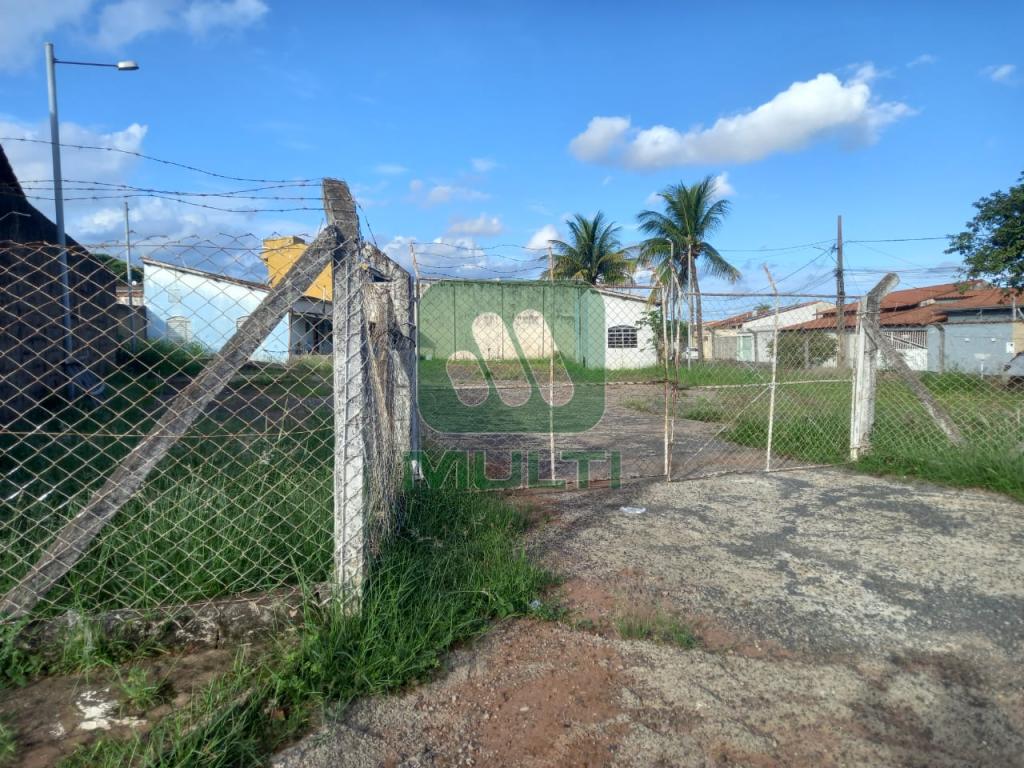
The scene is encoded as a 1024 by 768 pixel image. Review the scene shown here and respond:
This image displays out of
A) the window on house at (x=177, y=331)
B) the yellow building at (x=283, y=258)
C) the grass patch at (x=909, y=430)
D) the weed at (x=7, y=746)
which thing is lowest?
the weed at (x=7, y=746)

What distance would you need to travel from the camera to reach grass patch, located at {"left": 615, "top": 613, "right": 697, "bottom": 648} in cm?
284

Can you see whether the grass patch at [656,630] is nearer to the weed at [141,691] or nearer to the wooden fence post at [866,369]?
the weed at [141,691]

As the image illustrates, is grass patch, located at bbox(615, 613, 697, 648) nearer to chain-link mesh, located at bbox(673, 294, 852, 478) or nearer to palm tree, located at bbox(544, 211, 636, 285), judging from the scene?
chain-link mesh, located at bbox(673, 294, 852, 478)

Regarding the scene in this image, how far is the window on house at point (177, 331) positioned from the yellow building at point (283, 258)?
0.48 m

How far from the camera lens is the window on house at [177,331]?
2.82 m

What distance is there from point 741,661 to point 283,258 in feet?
8.87

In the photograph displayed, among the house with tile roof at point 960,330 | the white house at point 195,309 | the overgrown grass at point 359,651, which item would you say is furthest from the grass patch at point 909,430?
the house with tile roof at point 960,330

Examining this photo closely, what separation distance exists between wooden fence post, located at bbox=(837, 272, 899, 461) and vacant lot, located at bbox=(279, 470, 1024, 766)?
1749 mm

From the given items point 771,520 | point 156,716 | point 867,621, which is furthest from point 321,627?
point 771,520

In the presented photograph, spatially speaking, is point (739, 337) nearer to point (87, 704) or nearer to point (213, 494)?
point (213, 494)

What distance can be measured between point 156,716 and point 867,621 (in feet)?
10.2

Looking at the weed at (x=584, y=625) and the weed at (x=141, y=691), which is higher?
the weed at (x=141, y=691)

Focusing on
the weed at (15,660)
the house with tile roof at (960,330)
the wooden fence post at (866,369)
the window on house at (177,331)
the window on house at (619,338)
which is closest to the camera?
the weed at (15,660)

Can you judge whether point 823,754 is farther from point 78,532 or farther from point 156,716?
point 78,532
